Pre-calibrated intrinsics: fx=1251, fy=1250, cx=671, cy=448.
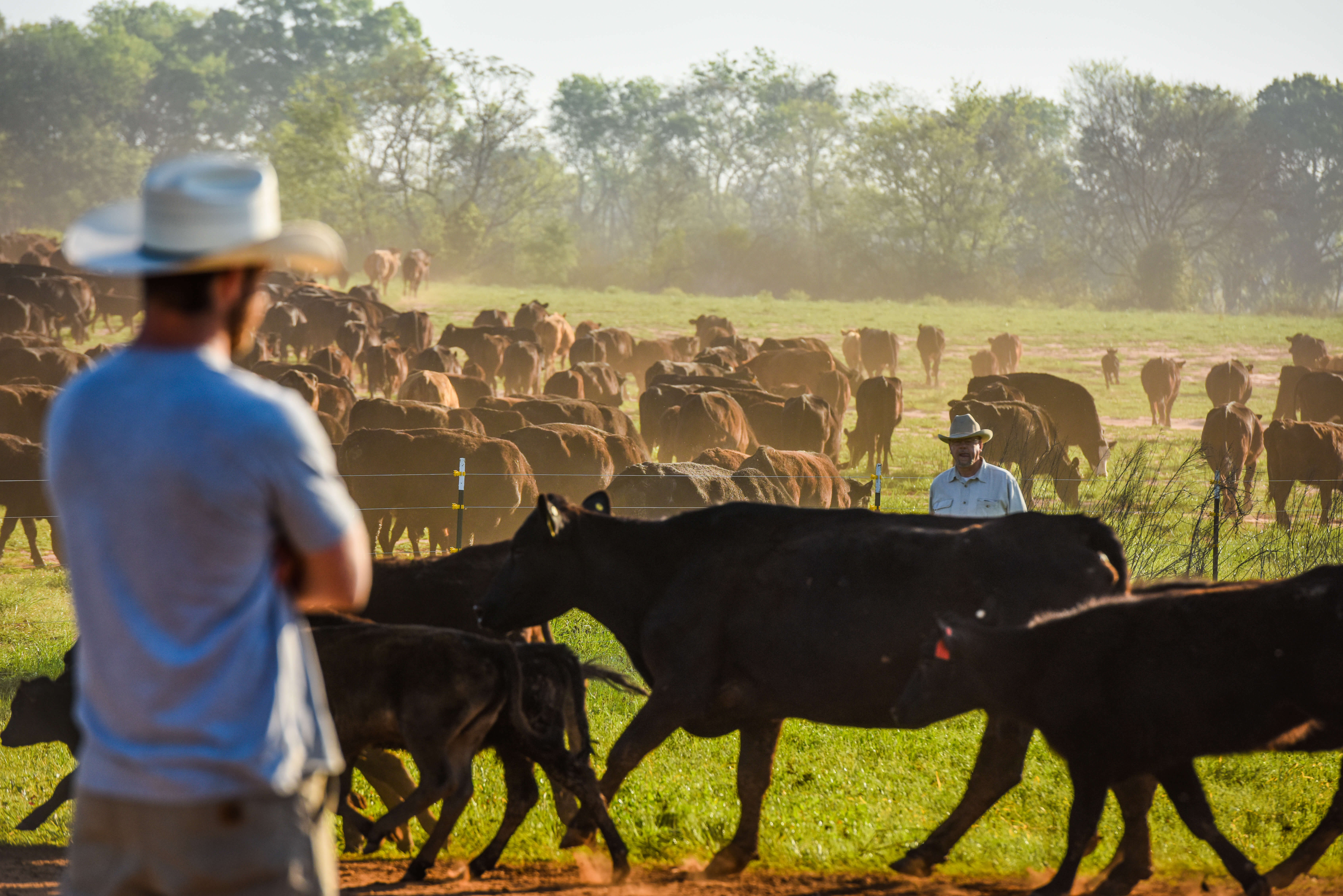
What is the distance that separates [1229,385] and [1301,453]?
42.6 feet

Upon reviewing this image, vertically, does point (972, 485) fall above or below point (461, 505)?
above

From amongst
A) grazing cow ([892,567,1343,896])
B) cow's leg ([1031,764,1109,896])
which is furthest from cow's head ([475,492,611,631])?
cow's leg ([1031,764,1109,896])

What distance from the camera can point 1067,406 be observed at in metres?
25.7

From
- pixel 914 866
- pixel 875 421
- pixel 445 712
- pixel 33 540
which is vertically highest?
pixel 875 421

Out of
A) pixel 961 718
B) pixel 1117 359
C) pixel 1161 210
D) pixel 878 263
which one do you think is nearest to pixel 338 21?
pixel 878 263

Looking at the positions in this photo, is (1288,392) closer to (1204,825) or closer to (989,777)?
(989,777)

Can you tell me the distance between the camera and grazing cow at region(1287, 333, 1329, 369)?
126 feet

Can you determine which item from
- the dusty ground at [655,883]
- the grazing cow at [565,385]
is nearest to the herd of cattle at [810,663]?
the dusty ground at [655,883]

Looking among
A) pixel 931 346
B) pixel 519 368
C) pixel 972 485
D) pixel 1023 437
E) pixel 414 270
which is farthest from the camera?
pixel 414 270

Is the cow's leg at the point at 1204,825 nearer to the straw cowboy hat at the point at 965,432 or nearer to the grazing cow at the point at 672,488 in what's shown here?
the straw cowboy hat at the point at 965,432

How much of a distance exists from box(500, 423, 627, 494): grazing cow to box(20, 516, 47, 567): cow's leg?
19.3 ft

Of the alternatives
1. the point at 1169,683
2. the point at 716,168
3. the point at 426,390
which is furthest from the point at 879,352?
the point at 716,168

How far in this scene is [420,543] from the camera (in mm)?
17203

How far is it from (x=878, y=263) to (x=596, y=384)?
50267mm
